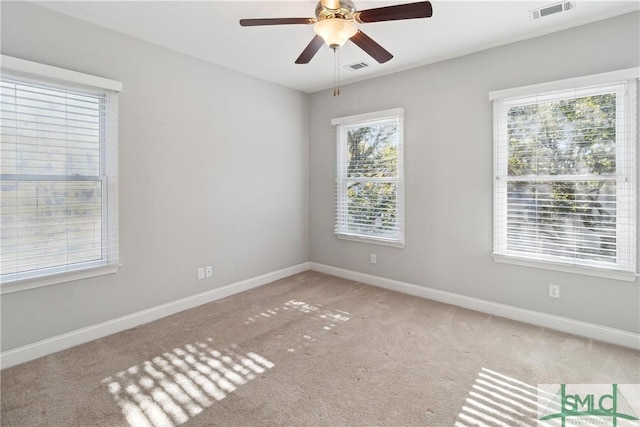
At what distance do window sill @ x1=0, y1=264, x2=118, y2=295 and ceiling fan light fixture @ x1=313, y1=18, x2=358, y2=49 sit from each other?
8.47ft

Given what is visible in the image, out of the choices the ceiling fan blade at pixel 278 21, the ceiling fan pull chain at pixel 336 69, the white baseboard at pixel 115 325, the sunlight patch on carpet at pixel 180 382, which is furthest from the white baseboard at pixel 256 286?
the ceiling fan blade at pixel 278 21

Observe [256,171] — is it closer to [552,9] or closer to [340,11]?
[340,11]

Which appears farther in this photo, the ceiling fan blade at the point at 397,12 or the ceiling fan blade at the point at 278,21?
the ceiling fan blade at the point at 278,21

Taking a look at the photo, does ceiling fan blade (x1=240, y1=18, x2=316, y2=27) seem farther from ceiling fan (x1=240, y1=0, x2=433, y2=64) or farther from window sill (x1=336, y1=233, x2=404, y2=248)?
window sill (x1=336, y1=233, x2=404, y2=248)

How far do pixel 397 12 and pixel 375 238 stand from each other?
8.99ft

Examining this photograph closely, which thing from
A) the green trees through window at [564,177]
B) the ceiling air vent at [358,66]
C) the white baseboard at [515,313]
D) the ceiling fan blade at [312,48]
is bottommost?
the white baseboard at [515,313]

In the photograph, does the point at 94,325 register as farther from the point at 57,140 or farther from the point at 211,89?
the point at 211,89

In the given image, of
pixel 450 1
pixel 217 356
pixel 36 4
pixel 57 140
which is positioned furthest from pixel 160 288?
pixel 450 1

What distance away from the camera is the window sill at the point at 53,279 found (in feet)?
7.86

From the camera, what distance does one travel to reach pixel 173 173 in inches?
131

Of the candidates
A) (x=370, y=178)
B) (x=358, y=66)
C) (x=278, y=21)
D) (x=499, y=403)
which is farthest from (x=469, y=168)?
(x=278, y=21)

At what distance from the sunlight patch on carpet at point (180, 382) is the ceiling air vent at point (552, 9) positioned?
11.2 feet

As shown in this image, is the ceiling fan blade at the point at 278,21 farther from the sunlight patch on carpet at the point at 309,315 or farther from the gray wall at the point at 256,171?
the sunlight patch on carpet at the point at 309,315

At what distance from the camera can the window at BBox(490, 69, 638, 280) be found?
8.73 feet
